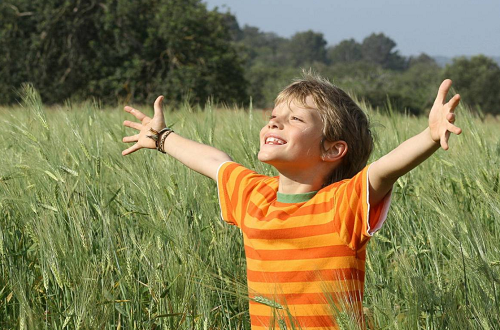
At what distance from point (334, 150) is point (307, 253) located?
304mm

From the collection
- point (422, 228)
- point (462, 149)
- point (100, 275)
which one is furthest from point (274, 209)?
point (462, 149)

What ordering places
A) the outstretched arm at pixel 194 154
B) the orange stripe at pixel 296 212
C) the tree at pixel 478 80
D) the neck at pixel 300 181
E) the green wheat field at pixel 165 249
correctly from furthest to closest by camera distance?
the tree at pixel 478 80 → the outstretched arm at pixel 194 154 → the neck at pixel 300 181 → the orange stripe at pixel 296 212 → the green wheat field at pixel 165 249

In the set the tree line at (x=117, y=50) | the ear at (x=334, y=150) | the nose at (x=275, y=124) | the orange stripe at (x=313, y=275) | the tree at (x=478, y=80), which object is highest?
the tree at (x=478, y=80)

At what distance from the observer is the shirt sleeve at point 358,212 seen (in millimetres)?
1507

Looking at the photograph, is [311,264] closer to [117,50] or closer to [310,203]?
[310,203]

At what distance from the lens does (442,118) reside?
1.28 metres

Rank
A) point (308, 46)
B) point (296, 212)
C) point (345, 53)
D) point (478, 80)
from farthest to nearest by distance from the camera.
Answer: point (345, 53) → point (308, 46) → point (478, 80) → point (296, 212)

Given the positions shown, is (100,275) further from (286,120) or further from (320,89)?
(320,89)

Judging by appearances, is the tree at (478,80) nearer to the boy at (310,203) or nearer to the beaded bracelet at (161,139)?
the beaded bracelet at (161,139)

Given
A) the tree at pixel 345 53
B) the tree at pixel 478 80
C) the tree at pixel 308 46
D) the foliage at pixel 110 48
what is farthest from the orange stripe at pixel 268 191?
the tree at pixel 345 53

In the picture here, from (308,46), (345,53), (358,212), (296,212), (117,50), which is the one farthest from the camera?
(345,53)

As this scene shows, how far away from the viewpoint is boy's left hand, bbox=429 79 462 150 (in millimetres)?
1256

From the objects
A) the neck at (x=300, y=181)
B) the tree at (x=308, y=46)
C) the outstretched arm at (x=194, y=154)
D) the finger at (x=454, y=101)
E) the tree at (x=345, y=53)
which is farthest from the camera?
the tree at (x=345, y=53)

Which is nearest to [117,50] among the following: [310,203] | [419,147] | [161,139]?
[161,139]
